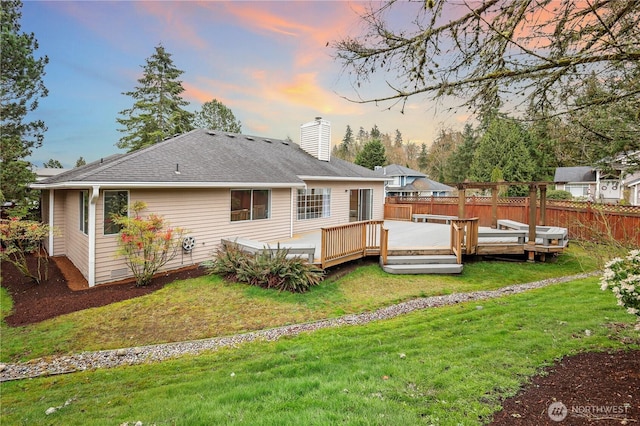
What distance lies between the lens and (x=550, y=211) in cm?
1412

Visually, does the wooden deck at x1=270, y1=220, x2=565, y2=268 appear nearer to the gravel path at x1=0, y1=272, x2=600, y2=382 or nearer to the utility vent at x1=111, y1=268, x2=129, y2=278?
the gravel path at x1=0, y1=272, x2=600, y2=382

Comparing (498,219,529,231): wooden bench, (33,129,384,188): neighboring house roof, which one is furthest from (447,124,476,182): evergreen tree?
(498,219,529,231): wooden bench

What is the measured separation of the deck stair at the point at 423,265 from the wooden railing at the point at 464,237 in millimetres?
276

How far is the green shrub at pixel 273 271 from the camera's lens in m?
7.13

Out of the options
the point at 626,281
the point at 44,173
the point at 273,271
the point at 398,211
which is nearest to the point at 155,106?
the point at 44,173

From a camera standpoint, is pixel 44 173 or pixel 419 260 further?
pixel 44 173

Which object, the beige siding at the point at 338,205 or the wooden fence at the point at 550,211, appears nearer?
the wooden fence at the point at 550,211

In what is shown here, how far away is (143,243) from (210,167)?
130 inches

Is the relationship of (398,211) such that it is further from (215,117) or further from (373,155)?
(215,117)

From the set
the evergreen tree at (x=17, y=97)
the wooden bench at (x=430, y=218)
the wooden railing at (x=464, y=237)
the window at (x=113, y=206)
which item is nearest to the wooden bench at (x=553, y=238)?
the wooden railing at (x=464, y=237)

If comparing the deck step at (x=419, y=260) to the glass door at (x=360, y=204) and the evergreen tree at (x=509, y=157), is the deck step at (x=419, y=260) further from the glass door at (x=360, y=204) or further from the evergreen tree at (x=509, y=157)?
the evergreen tree at (x=509, y=157)

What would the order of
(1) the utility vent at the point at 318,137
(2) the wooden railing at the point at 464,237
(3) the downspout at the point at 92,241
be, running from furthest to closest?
(1) the utility vent at the point at 318,137 → (2) the wooden railing at the point at 464,237 → (3) the downspout at the point at 92,241

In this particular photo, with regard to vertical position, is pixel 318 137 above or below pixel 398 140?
below

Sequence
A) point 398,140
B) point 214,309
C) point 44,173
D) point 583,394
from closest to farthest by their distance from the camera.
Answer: point 583,394 → point 214,309 → point 44,173 → point 398,140
